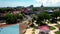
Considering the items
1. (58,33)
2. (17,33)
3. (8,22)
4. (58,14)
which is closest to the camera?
(17,33)

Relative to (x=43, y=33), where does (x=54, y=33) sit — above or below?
below

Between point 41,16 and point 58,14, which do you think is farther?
point 58,14

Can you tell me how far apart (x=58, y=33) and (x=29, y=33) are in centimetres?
243

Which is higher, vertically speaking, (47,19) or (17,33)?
(17,33)

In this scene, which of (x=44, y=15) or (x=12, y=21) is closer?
(x=12, y=21)

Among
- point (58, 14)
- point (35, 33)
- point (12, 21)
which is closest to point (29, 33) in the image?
point (35, 33)

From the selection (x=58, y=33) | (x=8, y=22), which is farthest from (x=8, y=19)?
(x=58, y=33)

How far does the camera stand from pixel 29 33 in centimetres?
1295

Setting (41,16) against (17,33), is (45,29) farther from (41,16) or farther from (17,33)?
(41,16)

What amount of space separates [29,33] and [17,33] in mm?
2943

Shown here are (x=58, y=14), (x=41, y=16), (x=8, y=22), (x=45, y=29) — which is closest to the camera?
(x=45, y=29)

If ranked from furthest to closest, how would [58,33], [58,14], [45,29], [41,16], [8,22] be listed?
[58,14] → [41,16] → [8,22] → [58,33] → [45,29]

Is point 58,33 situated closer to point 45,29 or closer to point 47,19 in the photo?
point 45,29

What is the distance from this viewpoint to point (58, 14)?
2538 cm
